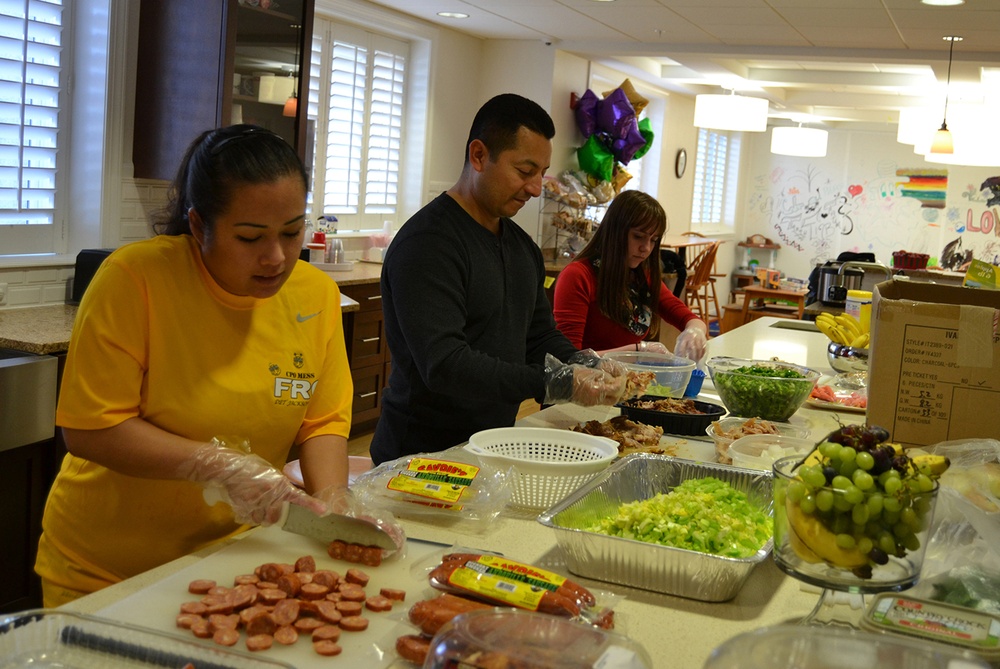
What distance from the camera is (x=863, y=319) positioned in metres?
3.61

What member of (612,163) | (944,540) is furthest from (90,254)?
(612,163)

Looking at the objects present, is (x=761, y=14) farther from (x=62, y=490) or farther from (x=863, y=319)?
(x=62, y=490)

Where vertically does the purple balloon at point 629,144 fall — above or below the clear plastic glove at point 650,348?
above

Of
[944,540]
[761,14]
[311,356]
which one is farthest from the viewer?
[761,14]

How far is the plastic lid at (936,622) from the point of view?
1.15 metres

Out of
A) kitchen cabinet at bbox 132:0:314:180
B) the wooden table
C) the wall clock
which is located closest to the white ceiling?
the wall clock

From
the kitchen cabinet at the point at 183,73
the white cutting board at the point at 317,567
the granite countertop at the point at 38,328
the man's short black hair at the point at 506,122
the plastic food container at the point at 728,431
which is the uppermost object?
the kitchen cabinet at the point at 183,73

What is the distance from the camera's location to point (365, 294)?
210 inches

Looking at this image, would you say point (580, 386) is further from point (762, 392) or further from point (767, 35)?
point (767, 35)

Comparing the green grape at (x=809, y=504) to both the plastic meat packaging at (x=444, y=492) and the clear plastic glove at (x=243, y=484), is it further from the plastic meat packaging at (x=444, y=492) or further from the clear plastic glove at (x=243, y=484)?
the clear plastic glove at (x=243, y=484)

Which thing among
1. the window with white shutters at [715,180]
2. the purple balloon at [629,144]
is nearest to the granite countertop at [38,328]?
the purple balloon at [629,144]

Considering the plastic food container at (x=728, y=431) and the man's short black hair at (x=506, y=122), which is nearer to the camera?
the plastic food container at (x=728, y=431)

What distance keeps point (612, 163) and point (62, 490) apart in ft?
21.9

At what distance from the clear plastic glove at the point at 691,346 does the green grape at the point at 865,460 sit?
2.02 m
